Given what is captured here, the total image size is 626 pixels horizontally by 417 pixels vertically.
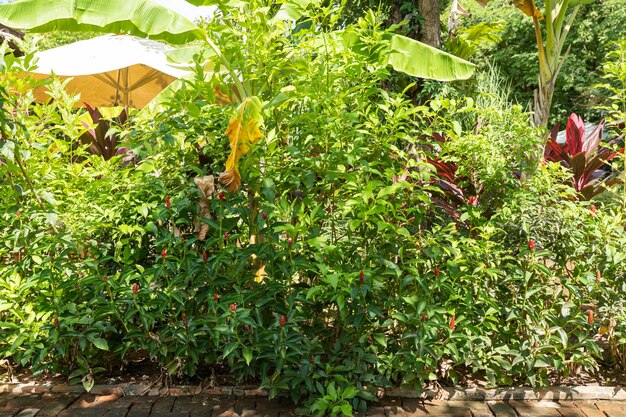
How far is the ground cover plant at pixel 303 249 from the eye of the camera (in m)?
3.42

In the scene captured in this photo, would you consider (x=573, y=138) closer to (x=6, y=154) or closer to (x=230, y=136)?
(x=230, y=136)

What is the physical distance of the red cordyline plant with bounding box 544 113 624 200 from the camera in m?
5.91

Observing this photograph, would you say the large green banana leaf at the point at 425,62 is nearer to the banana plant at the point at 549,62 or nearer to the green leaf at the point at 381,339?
the banana plant at the point at 549,62

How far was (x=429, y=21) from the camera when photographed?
20.1 ft

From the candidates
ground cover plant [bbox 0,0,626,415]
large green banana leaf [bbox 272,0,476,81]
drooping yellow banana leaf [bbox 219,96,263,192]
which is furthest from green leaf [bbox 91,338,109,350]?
large green banana leaf [bbox 272,0,476,81]

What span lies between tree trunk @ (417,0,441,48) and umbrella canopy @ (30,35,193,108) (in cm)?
262

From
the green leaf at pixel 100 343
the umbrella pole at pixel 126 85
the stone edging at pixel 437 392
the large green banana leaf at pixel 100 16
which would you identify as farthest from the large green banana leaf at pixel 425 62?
the umbrella pole at pixel 126 85

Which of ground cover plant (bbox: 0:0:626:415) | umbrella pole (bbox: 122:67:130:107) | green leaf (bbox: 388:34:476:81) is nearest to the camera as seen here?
ground cover plant (bbox: 0:0:626:415)

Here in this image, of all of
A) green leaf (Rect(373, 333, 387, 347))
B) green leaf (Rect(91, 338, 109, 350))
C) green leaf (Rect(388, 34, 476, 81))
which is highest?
green leaf (Rect(388, 34, 476, 81))

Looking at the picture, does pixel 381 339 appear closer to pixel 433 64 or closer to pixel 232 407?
pixel 232 407

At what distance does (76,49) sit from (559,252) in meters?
8.14

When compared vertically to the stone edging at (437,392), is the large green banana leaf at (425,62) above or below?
above

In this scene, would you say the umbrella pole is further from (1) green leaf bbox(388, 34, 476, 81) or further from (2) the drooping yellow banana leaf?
(2) the drooping yellow banana leaf

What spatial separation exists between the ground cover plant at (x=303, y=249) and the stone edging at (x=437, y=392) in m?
0.08
